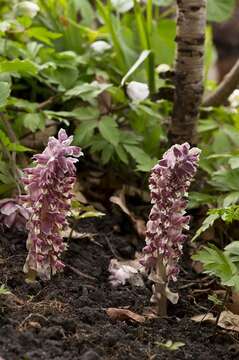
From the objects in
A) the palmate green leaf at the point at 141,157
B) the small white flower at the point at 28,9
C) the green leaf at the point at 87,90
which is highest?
the small white flower at the point at 28,9

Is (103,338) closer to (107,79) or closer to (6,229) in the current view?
(6,229)

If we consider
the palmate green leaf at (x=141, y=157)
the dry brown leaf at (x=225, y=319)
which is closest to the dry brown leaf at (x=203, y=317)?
the dry brown leaf at (x=225, y=319)

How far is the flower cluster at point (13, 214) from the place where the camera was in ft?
6.21

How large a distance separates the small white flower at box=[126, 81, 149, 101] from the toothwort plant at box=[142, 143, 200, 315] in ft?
2.48

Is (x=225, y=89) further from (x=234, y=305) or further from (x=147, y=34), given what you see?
(x=234, y=305)

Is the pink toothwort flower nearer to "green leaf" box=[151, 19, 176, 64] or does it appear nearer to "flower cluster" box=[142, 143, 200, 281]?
"flower cluster" box=[142, 143, 200, 281]

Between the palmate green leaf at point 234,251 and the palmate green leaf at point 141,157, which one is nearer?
the palmate green leaf at point 234,251

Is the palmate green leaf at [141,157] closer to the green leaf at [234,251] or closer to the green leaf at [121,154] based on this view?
the green leaf at [121,154]

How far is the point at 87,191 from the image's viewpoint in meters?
2.35

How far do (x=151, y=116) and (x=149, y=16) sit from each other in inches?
14.6

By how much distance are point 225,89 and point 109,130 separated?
591 mm

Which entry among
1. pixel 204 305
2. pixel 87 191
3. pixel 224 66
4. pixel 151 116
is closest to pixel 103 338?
pixel 204 305

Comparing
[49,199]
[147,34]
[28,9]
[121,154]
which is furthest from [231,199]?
[28,9]

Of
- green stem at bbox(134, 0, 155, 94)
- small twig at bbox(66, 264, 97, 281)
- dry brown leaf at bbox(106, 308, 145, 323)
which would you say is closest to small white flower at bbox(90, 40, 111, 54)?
green stem at bbox(134, 0, 155, 94)
